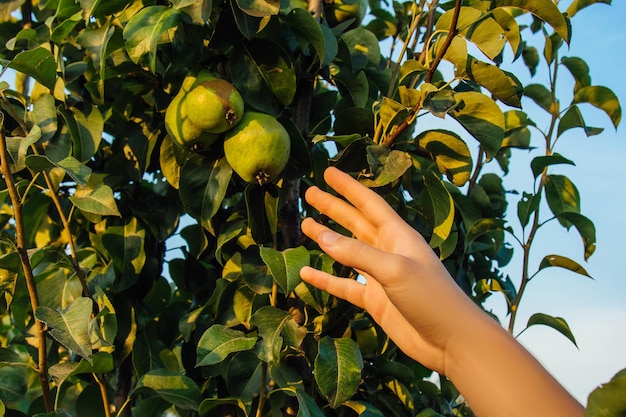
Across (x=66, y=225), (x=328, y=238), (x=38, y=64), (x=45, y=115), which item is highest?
(x=328, y=238)

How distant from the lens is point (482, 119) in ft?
3.92

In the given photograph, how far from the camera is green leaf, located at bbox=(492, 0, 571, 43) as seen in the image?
111 centimetres

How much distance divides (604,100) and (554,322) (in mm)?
557

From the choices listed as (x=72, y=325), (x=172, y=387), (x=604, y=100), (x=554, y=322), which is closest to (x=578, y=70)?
(x=604, y=100)

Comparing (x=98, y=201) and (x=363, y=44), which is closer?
(x=98, y=201)

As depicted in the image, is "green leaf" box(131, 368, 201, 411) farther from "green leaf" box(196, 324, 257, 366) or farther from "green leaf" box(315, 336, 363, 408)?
"green leaf" box(315, 336, 363, 408)

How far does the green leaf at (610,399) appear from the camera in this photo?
0.49 m

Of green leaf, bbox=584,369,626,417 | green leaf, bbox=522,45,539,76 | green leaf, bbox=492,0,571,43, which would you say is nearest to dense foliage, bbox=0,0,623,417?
green leaf, bbox=492,0,571,43

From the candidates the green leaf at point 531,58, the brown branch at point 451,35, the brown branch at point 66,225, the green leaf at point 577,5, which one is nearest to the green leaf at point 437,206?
the brown branch at point 451,35

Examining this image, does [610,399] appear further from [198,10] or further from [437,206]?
[198,10]

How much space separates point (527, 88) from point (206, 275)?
0.90 meters

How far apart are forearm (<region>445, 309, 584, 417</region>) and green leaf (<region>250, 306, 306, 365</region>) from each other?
0.46m

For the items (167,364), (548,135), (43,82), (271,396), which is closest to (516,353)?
(271,396)

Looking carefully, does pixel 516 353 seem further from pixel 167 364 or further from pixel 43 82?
pixel 43 82
